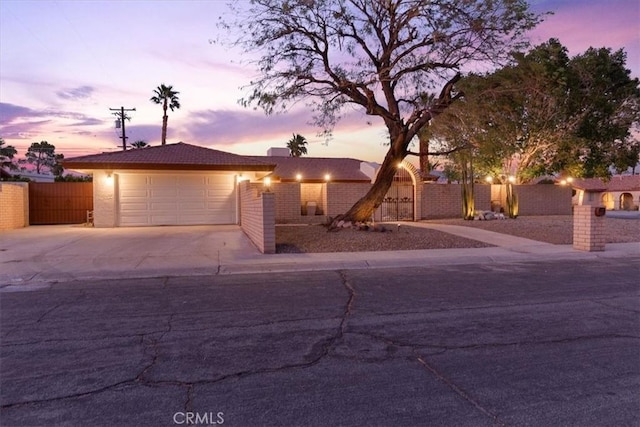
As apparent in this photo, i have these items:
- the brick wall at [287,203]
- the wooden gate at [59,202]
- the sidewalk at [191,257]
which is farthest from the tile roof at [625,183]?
the wooden gate at [59,202]

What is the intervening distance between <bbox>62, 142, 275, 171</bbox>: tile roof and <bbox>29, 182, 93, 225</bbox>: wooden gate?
391cm

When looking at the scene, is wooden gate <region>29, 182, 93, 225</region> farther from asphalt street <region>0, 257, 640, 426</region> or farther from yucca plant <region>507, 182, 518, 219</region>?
yucca plant <region>507, 182, 518, 219</region>

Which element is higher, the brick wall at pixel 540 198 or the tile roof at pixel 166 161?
the tile roof at pixel 166 161

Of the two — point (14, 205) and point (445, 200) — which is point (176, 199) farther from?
point (445, 200)

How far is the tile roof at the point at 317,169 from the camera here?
106 ft

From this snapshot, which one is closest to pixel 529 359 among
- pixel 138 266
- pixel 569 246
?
pixel 138 266

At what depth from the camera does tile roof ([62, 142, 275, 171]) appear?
63.0 ft

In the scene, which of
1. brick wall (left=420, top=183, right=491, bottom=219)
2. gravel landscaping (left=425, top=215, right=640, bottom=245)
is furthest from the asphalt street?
brick wall (left=420, top=183, right=491, bottom=219)

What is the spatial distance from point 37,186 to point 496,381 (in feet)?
80.3

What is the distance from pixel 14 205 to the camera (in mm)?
20219

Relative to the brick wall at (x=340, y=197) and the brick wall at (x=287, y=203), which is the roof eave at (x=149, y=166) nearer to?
the brick wall at (x=287, y=203)

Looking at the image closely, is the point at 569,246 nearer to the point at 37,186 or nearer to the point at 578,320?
the point at 578,320

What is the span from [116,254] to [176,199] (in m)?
8.92

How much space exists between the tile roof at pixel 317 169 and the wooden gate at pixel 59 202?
1195cm
